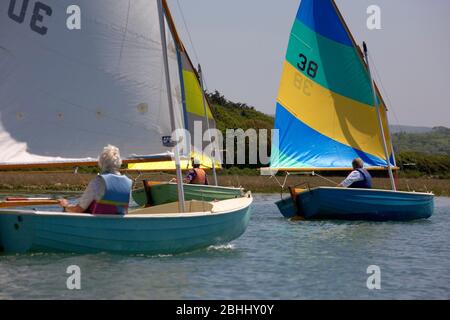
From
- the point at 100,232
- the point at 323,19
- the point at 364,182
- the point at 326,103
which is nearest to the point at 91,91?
the point at 100,232

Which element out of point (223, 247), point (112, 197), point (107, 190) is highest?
point (107, 190)

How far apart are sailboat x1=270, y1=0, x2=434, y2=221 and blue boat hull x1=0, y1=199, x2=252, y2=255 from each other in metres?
13.2

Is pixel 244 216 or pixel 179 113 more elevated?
pixel 179 113

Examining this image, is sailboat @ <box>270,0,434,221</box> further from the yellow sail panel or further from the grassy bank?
the grassy bank

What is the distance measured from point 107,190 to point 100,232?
2.40 ft

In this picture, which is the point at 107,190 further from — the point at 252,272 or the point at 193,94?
the point at 193,94

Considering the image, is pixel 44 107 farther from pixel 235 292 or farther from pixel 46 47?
pixel 235 292

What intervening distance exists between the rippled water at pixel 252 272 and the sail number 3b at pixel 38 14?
439cm

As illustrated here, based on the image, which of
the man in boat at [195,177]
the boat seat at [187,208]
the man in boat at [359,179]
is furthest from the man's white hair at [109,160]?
the man in boat at [195,177]

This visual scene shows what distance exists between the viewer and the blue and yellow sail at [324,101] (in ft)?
96.9

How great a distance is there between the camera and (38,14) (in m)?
17.2

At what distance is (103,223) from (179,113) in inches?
156

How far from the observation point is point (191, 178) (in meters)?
28.2
